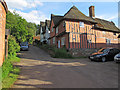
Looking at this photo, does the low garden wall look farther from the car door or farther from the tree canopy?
the tree canopy

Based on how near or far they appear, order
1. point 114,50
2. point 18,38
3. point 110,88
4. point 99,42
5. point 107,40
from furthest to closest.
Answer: point 107,40 < point 99,42 < point 18,38 < point 114,50 < point 110,88

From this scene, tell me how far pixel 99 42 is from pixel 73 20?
699cm

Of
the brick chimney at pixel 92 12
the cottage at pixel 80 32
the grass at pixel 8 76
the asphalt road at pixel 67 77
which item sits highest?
the brick chimney at pixel 92 12

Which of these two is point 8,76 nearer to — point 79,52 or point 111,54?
point 111,54

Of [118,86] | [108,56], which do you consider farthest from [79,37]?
[118,86]

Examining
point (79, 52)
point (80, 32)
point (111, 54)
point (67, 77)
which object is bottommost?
point (67, 77)

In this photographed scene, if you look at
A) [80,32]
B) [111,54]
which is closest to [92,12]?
[80,32]

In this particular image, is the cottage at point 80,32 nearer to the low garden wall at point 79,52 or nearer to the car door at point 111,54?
the low garden wall at point 79,52

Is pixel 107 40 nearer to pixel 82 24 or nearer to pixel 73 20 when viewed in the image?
pixel 82 24

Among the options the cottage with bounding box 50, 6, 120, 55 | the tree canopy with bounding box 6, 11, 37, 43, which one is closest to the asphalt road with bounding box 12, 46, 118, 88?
the cottage with bounding box 50, 6, 120, 55

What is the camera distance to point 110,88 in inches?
141

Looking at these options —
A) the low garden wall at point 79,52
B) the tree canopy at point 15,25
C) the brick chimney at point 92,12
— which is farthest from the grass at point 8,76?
the brick chimney at point 92,12

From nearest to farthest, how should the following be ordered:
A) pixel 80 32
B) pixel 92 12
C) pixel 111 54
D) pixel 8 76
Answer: pixel 8 76 → pixel 111 54 → pixel 80 32 → pixel 92 12

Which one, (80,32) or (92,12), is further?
(92,12)
